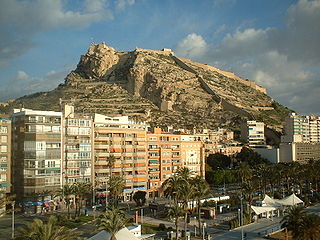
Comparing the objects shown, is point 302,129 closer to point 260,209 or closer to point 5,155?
point 260,209

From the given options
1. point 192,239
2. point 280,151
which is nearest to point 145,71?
point 280,151

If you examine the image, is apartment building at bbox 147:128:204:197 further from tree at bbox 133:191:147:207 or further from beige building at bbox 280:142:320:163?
beige building at bbox 280:142:320:163

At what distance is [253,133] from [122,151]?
246 feet

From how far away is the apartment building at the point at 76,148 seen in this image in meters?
72.4

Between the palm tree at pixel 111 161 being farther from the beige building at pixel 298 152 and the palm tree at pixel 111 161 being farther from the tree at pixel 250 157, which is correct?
the beige building at pixel 298 152

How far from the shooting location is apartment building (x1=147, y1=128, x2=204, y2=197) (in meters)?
88.8

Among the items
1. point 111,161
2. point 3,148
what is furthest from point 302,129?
point 3,148

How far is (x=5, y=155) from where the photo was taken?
227ft

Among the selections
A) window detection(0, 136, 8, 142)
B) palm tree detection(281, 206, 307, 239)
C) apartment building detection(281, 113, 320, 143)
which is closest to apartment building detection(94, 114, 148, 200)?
window detection(0, 136, 8, 142)

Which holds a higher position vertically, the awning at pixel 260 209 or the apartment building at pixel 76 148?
the apartment building at pixel 76 148

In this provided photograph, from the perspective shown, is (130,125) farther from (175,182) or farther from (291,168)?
(291,168)

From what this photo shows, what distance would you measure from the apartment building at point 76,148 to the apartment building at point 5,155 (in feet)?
31.9

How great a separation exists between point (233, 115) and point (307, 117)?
30555 mm

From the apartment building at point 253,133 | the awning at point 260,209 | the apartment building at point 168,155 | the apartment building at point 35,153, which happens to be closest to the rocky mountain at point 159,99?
the apartment building at point 253,133
